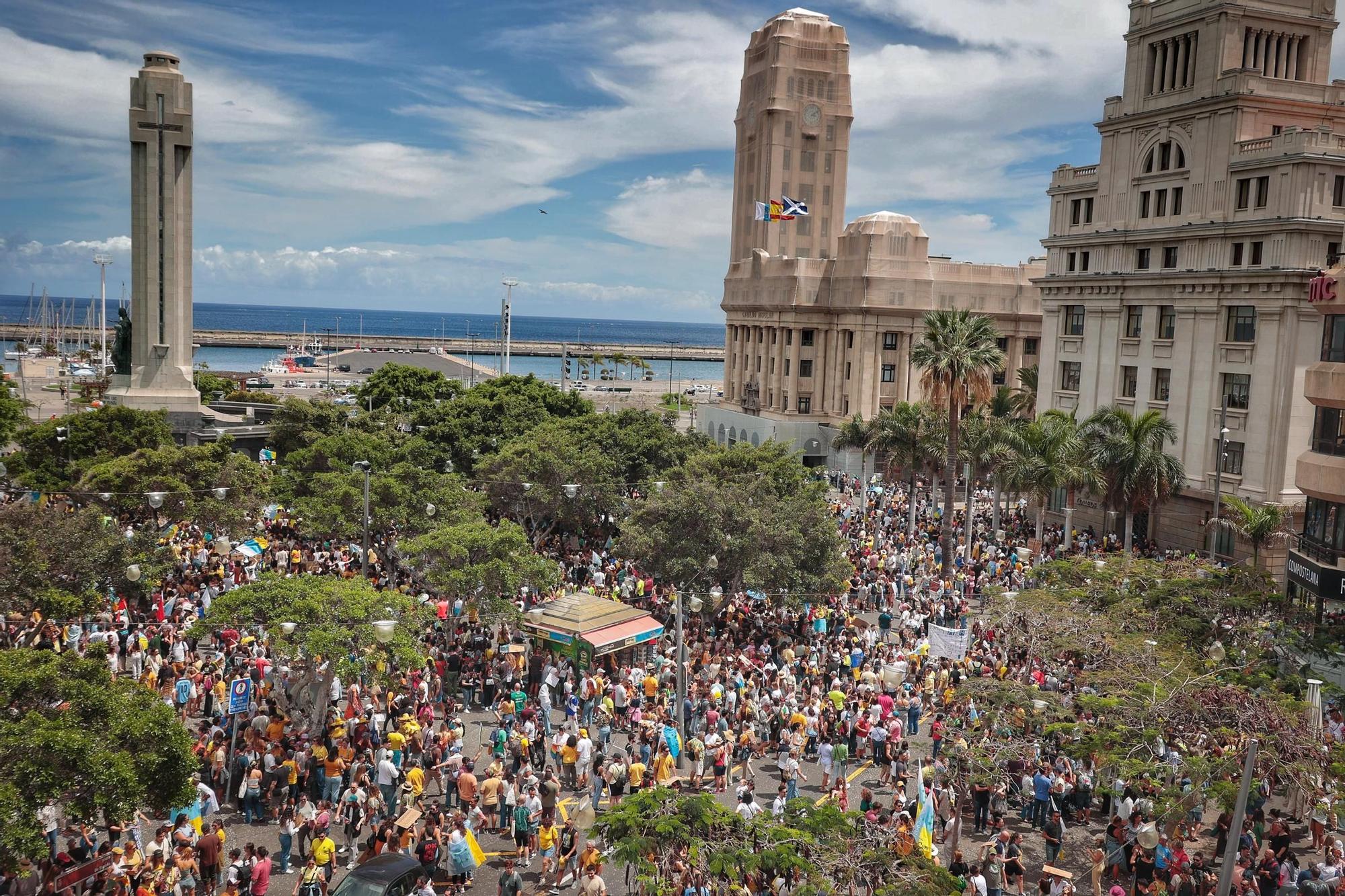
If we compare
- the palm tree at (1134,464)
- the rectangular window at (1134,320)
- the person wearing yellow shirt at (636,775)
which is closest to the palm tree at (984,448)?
the palm tree at (1134,464)

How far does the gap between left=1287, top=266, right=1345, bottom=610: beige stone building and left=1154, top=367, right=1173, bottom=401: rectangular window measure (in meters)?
18.7

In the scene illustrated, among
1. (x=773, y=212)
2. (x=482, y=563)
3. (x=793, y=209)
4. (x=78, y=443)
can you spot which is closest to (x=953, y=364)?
(x=482, y=563)

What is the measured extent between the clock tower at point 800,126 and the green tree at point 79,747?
80.8 m

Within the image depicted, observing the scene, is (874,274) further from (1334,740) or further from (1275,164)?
(1334,740)

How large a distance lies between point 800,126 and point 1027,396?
40569 millimetres

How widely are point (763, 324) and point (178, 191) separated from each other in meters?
42.4

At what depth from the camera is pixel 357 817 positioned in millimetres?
18969

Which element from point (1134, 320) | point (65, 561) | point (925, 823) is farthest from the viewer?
point (1134, 320)

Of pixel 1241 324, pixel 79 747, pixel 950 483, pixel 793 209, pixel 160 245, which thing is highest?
pixel 793 209

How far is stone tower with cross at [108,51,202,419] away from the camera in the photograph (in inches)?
2217

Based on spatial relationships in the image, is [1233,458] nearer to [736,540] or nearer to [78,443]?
[736,540]

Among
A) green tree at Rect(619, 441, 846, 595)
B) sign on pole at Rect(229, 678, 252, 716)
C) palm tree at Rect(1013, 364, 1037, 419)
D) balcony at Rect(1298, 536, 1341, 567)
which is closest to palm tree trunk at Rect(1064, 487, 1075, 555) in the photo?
balcony at Rect(1298, 536, 1341, 567)

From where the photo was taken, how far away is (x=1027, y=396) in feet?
195

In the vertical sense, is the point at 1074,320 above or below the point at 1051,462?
above
